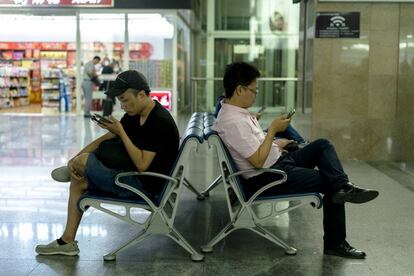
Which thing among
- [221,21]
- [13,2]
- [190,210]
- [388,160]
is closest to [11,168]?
[190,210]

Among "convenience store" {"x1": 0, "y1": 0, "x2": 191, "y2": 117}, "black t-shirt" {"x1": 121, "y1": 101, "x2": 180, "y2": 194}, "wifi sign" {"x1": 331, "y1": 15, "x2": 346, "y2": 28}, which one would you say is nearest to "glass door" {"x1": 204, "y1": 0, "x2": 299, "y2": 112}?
"convenience store" {"x1": 0, "y1": 0, "x2": 191, "y2": 117}

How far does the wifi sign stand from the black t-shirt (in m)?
4.70

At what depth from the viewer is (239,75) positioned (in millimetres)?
3855

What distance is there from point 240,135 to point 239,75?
1.39ft

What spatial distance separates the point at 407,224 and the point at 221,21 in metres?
15.0

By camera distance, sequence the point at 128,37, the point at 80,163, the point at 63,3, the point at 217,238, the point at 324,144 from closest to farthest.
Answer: the point at 80,163, the point at 217,238, the point at 324,144, the point at 63,3, the point at 128,37

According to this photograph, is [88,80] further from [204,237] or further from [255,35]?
[204,237]

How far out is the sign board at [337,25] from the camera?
Answer: 7.77 metres

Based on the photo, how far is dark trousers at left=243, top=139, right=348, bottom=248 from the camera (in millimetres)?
3807

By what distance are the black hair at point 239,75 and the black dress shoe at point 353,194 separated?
96cm

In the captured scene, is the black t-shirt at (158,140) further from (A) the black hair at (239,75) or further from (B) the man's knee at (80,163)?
(A) the black hair at (239,75)

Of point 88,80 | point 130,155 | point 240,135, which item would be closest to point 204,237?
point 240,135

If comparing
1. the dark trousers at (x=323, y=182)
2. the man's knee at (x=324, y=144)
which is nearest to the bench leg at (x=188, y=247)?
the dark trousers at (x=323, y=182)

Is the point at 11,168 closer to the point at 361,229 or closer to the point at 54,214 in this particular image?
the point at 54,214
